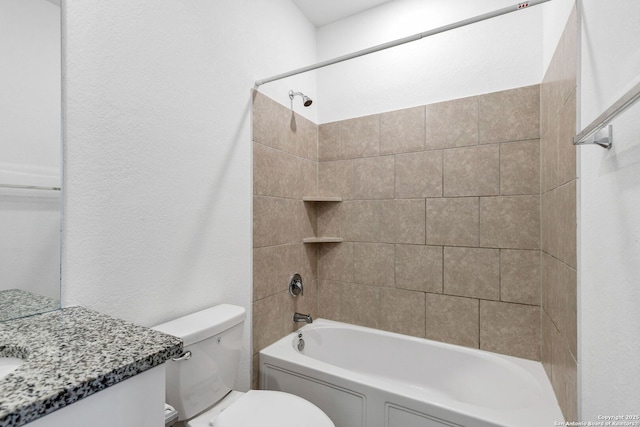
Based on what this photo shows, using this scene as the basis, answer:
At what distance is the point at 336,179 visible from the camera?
7.38 ft

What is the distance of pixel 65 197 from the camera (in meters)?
0.94

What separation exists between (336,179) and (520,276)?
1347 mm

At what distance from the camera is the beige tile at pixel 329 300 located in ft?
7.32

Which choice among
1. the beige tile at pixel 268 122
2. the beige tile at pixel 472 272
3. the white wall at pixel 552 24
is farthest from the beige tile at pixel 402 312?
the white wall at pixel 552 24

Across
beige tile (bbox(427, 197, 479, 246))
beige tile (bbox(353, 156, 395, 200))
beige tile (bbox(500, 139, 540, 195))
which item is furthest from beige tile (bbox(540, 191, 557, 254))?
beige tile (bbox(353, 156, 395, 200))

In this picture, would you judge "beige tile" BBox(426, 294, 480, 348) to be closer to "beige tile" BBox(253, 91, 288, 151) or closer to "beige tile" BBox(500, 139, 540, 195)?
"beige tile" BBox(500, 139, 540, 195)

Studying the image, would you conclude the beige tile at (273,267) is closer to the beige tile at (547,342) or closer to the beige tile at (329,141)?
the beige tile at (329,141)

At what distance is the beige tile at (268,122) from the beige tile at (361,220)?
2.22 feet

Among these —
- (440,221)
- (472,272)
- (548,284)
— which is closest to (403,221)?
(440,221)

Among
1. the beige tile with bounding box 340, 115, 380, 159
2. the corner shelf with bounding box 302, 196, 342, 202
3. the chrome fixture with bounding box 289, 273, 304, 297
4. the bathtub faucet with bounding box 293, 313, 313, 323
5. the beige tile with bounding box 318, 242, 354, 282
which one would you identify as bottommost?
the bathtub faucet with bounding box 293, 313, 313, 323

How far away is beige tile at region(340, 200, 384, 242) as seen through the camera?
2082 millimetres

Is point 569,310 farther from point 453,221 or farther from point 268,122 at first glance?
point 268,122

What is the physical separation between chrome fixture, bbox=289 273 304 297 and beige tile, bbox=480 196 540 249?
121cm

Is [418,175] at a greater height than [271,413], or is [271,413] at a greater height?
[418,175]
